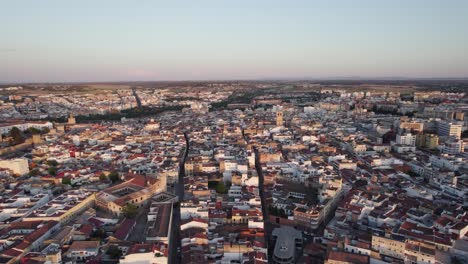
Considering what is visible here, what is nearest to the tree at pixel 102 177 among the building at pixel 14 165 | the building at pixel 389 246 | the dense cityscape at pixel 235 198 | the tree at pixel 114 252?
the dense cityscape at pixel 235 198

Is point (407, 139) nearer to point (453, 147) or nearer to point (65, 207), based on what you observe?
point (453, 147)

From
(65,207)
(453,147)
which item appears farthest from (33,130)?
(453,147)

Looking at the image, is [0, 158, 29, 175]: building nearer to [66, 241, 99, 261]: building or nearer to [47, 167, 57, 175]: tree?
[47, 167, 57, 175]: tree

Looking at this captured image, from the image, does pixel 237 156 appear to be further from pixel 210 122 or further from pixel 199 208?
pixel 210 122

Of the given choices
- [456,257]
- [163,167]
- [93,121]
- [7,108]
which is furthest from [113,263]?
[7,108]

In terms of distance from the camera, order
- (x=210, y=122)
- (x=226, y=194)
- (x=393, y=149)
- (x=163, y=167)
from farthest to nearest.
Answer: (x=210, y=122) → (x=393, y=149) → (x=163, y=167) → (x=226, y=194)

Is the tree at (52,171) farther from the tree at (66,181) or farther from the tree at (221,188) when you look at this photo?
the tree at (221,188)
